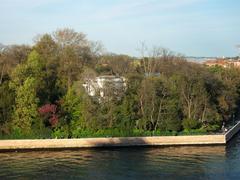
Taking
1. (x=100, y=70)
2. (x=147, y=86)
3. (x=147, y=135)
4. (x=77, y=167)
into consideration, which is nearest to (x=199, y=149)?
(x=147, y=135)

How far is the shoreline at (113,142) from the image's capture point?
4950 cm

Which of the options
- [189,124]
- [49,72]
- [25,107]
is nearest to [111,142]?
[189,124]

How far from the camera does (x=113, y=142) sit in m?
50.9

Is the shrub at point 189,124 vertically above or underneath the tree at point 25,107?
underneath

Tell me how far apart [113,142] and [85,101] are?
6.38m

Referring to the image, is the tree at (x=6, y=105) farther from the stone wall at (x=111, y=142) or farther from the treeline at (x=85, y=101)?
the stone wall at (x=111, y=142)

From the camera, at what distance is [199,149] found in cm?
4903

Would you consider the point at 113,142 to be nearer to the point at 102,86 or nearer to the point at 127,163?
the point at 102,86

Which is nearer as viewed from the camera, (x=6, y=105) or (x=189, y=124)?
(x=6, y=105)

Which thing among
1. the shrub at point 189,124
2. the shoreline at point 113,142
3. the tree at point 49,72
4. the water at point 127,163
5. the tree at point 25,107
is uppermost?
the tree at point 49,72

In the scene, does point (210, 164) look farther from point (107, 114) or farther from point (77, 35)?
point (77, 35)

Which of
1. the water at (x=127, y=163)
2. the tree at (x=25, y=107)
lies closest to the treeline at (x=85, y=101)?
the tree at (x=25, y=107)

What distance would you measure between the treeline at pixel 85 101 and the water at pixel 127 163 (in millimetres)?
5577

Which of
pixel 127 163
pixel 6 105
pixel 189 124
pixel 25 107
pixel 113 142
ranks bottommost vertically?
pixel 127 163
